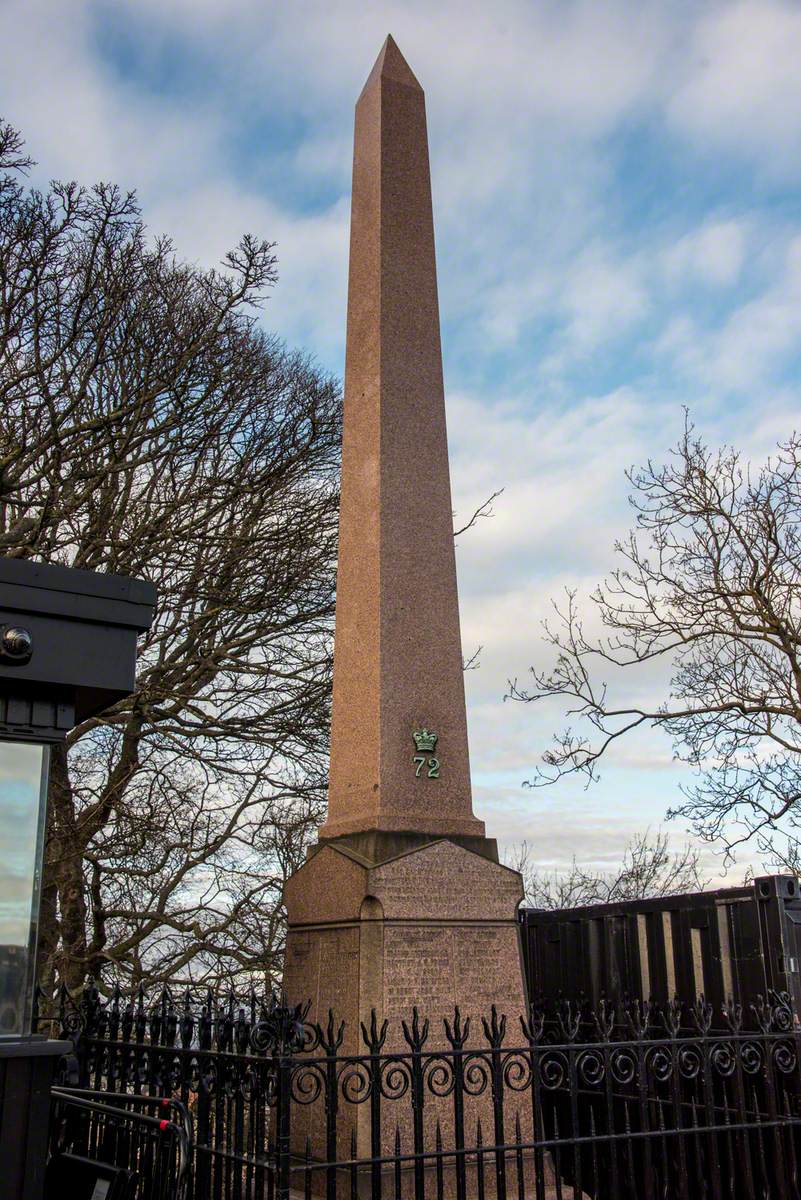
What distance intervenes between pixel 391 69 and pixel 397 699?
5.25 meters

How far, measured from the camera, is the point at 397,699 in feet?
23.5

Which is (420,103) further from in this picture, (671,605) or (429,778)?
(671,605)

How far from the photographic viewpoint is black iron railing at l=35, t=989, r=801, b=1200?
15.4ft

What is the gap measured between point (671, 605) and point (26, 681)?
9921 millimetres

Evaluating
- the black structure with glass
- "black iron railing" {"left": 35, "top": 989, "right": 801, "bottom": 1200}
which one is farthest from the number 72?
the black structure with glass

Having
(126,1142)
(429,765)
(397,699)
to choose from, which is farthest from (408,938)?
(126,1142)

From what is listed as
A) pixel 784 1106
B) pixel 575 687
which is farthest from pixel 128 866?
pixel 784 1106

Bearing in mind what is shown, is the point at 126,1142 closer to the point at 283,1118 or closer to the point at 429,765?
the point at 283,1118

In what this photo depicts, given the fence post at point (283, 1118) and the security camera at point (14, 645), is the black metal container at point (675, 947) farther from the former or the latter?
the security camera at point (14, 645)

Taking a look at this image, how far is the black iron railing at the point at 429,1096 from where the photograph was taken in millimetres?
4707

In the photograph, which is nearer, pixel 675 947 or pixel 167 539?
pixel 675 947

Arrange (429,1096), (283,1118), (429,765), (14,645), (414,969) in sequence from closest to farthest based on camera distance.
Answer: (283,1118) < (14,645) < (429,1096) < (414,969) < (429,765)

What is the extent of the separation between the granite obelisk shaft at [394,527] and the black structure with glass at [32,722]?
217 centimetres

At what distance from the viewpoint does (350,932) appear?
21.5 feet
